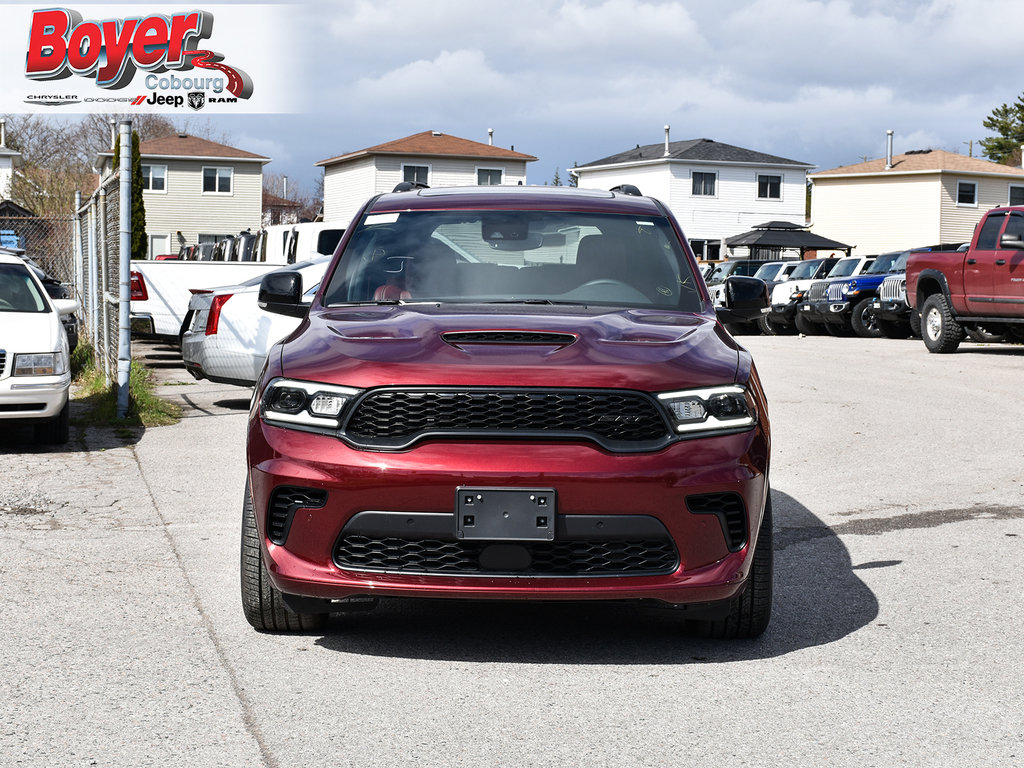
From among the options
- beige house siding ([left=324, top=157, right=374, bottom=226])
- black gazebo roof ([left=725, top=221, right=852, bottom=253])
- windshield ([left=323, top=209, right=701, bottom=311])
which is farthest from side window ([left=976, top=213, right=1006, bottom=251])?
beige house siding ([left=324, top=157, right=374, bottom=226])

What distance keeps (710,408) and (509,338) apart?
2.49 ft

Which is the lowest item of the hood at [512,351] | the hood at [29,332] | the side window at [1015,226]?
the hood at [29,332]

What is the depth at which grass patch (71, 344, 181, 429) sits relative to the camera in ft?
39.3

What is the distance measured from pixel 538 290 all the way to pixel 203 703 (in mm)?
2328

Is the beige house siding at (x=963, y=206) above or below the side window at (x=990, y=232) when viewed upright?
above

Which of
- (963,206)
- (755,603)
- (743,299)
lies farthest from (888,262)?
(963,206)

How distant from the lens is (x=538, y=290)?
5762 mm

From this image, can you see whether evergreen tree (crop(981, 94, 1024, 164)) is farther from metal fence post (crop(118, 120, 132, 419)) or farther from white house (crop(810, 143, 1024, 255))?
metal fence post (crop(118, 120, 132, 419))

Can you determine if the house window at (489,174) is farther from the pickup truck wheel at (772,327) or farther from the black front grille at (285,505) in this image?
the black front grille at (285,505)

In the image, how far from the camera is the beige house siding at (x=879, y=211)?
59.0 meters

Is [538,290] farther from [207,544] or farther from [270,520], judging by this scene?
[207,544]

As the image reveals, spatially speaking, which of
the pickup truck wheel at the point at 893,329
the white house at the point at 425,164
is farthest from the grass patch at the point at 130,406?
the white house at the point at 425,164

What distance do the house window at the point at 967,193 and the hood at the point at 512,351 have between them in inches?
2283

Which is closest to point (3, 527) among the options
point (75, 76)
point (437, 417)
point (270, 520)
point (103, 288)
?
point (270, 520)
